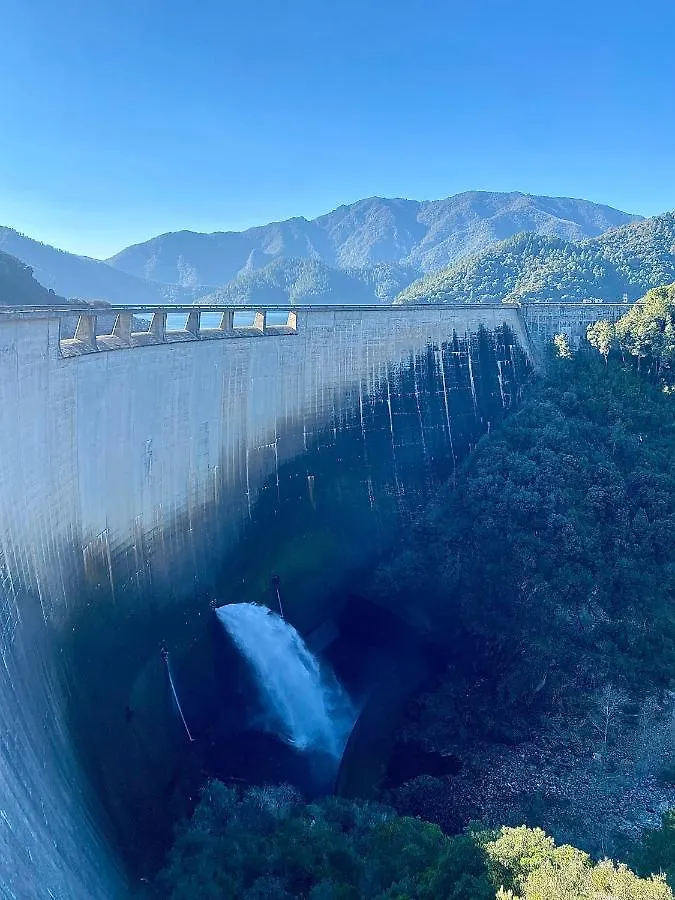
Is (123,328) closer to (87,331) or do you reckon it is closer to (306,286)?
(87,331)

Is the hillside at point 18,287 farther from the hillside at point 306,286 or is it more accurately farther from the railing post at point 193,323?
the hillside at point 306,286

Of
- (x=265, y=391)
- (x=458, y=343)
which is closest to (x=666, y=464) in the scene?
(x=458, y=343)

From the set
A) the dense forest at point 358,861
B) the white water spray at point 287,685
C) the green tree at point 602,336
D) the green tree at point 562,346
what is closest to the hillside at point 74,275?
the green tree at point 562,346

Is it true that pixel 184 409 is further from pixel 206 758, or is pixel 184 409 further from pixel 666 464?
pixel 666 464

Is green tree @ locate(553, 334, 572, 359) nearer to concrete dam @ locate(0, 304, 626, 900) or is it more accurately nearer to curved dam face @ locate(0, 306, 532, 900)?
concrete dam @ locate(0, 304, 626, 900)

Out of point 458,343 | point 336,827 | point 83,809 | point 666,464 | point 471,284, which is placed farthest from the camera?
point 471,284

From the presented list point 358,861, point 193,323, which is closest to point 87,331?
point 193,323
